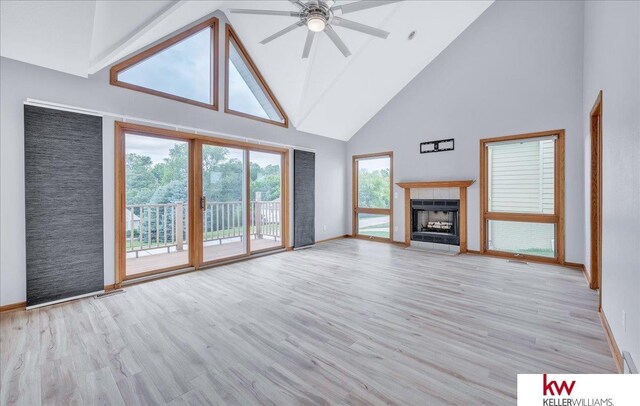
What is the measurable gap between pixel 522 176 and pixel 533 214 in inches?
27.1

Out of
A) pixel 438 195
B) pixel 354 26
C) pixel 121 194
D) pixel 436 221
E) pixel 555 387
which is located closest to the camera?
pixel 555 387

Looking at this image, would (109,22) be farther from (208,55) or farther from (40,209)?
(40,209)

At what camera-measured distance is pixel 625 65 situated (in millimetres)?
1816

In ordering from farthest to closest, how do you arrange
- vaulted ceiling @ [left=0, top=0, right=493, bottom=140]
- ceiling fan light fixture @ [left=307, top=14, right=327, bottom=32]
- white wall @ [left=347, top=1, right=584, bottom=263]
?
white wall @ [left=347, top=1, right=584, bottom=263] < ceiling fan light fixture @ [left=307, top=14, right=327, bottom=32] < vaulted ceiling @ [left=0, top=0, right=493, bottom=140]

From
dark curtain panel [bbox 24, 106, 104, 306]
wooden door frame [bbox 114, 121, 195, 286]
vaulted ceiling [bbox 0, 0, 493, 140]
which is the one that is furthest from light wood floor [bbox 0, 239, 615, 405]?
vaulted ceiling [bbox 0, 0, 493, 140]

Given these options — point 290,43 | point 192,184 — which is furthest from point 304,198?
point 290,43

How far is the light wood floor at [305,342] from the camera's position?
1.64 m

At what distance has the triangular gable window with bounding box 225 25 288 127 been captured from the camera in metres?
4.66

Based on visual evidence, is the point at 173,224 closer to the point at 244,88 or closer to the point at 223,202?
the point at 223,202

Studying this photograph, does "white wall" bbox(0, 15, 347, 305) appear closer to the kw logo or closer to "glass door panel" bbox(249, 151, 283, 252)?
"glass door panel" bbox(249, 151, 283, 252)

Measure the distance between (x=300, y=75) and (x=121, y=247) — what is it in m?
3.90

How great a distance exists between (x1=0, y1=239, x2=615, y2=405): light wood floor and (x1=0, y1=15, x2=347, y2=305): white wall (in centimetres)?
56

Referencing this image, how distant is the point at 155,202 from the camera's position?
13.3ft

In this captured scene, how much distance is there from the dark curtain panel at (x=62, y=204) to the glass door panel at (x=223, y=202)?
1.39 meters
